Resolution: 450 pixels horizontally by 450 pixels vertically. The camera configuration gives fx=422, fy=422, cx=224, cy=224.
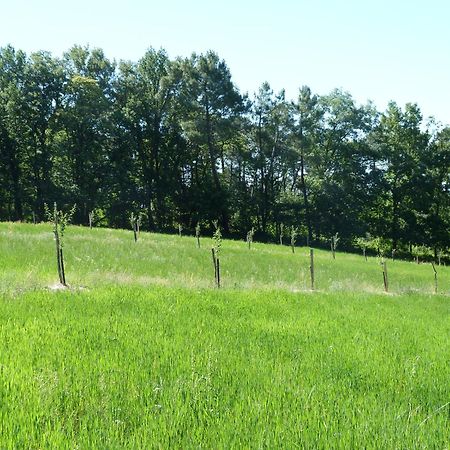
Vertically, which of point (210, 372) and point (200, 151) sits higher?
point (200, 151)

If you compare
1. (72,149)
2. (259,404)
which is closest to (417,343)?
(259,404)

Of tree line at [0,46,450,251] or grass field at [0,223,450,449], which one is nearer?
grass field at [0,223,450,449]

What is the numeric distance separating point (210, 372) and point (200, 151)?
60604 millimetres

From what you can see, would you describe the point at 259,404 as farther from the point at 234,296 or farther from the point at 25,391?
the point at 234,296

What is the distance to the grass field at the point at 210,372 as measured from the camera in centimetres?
386

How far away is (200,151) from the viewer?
64.5 meters

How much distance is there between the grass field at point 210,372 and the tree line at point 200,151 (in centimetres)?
4665

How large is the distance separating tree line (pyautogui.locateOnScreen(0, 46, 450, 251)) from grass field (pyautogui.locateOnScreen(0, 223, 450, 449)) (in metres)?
→ 46.7

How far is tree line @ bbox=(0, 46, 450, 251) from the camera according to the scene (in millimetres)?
56278

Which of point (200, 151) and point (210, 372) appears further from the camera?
point (200, 151)

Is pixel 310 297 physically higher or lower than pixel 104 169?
lower

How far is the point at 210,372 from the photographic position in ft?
17.9

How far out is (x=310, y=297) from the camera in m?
14.1

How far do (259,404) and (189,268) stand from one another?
60.2 feet
